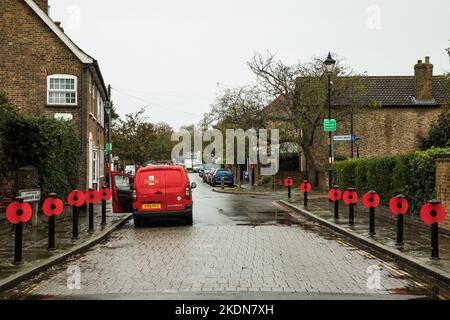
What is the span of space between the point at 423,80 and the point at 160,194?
106ft

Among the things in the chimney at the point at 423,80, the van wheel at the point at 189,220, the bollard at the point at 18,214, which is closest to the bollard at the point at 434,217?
the bollard at the point at 18,214

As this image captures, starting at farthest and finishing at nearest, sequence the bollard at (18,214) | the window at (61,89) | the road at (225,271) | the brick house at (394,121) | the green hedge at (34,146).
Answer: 1. the brick house at (394,121)
2. the window at (61,89)
3. the green hedge at (34,146)
4. the bollard at (18,214)
5. the road at (225,271)

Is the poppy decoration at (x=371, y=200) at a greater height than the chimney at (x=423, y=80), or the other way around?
the chimney at (x=423, y=80)

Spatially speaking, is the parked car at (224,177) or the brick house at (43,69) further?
the parked car at (224,177)

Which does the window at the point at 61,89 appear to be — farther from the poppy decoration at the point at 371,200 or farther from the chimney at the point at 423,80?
the chimney at the point at 423,80

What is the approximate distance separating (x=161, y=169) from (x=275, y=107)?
71.4 ft

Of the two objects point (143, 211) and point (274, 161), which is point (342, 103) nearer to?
point (274, 161)

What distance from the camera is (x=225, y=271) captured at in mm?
8633

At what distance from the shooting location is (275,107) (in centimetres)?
3672

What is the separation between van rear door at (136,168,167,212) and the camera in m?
15.5

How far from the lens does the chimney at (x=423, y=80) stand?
4175 cm

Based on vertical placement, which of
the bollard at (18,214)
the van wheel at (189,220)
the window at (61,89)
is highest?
the window at (61,89)
